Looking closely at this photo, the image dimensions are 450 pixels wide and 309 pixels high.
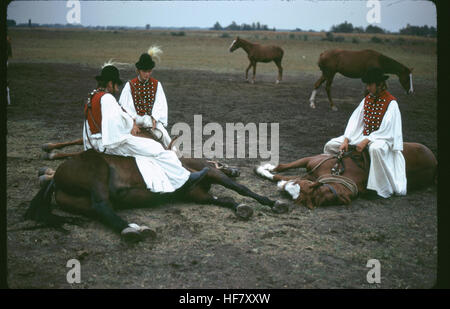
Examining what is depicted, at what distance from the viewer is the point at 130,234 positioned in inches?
162

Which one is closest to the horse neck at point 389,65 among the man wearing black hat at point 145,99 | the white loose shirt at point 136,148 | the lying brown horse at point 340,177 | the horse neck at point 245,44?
the horse neck at point 245,44

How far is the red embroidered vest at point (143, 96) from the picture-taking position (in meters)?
6.26

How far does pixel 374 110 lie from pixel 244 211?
2.44m

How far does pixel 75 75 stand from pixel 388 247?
15889 millimetres

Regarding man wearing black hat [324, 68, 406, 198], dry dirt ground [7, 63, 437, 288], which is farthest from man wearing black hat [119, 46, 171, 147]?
man wearing black hat [324, 68, 406, 198]

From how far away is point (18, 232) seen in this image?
4395mm

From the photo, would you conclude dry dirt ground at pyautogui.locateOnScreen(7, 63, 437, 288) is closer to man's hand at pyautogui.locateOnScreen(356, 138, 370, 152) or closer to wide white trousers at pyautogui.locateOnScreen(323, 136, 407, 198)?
wide white trousers at pyautogui.locateOnScreen(323, 136, 407, 198)

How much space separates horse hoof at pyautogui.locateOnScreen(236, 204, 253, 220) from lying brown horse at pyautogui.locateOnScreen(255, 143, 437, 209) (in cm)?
85

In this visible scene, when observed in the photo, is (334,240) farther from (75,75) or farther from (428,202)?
(75,75)

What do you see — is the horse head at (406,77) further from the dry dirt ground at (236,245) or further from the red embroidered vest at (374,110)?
the red embroidered vest at (374,110)

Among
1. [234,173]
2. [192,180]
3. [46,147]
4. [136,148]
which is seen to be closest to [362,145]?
[234,173]

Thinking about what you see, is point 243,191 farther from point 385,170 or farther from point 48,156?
point 48,156
